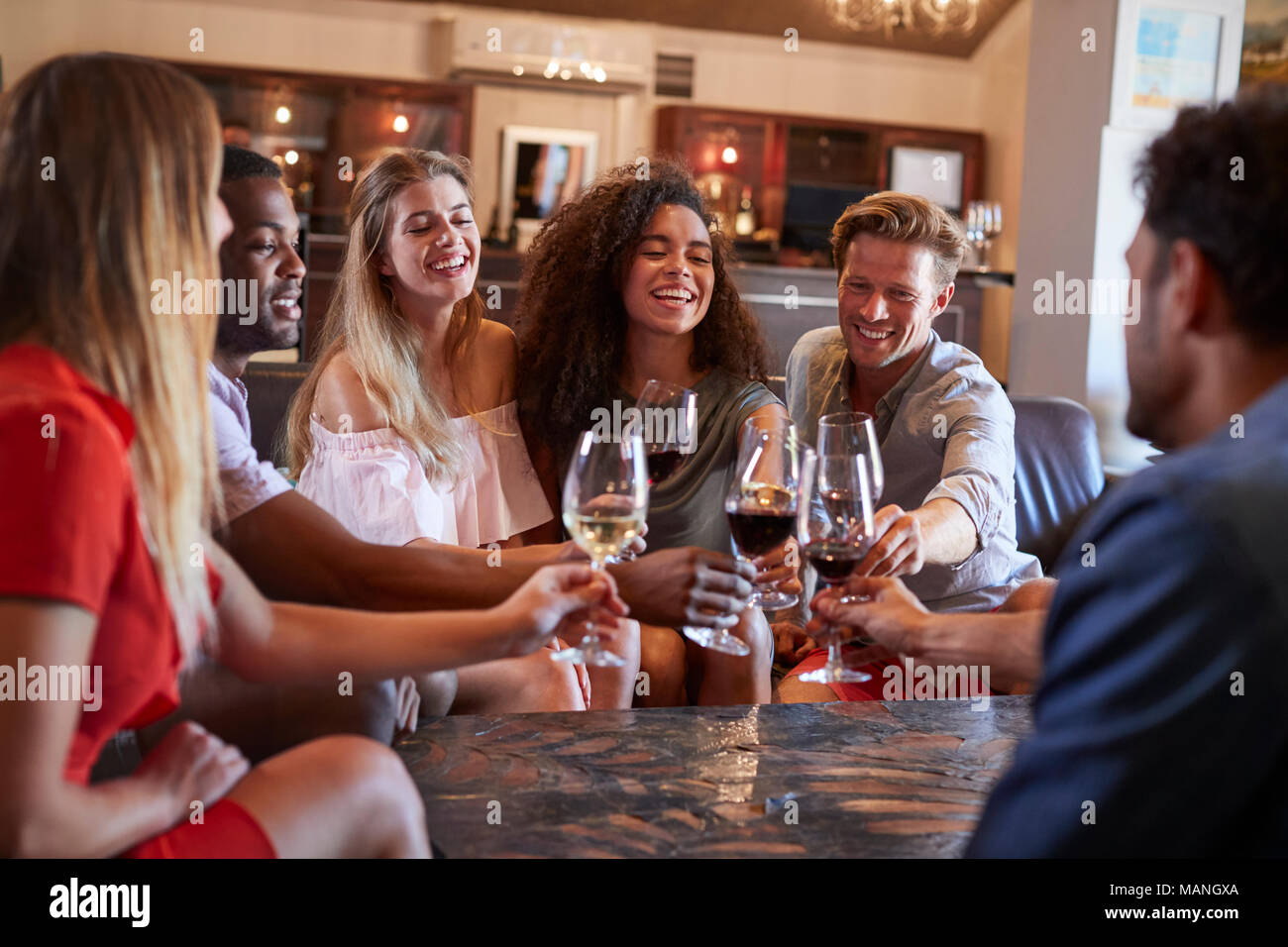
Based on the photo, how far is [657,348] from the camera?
248cm

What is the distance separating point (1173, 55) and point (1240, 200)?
495 cm

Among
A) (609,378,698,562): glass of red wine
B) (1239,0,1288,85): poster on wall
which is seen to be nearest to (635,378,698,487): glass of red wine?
(609,378,698,562): glass of red wine

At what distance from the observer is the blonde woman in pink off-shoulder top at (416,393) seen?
2.25 m

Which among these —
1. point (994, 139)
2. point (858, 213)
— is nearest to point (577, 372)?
point (858, 213)

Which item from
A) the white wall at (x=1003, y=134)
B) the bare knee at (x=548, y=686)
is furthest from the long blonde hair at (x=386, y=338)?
the white wall at (x=1003, y=134)

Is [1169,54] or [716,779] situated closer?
[716,779]

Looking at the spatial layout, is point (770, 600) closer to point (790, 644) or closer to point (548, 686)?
point (548, 686)

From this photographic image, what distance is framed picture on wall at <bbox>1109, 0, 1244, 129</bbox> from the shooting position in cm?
520

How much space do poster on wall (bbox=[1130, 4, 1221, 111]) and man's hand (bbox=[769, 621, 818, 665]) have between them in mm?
3845

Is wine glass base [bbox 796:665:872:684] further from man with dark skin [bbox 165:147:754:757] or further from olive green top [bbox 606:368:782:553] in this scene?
olive green top [bbox 606:368:782:553]

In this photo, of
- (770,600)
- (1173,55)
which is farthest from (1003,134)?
(770,600)

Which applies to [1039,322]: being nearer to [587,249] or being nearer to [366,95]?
[587,249]

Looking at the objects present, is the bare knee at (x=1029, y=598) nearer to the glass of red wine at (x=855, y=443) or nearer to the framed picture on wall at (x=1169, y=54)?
the glass of red wine at (x=855, y=443)
